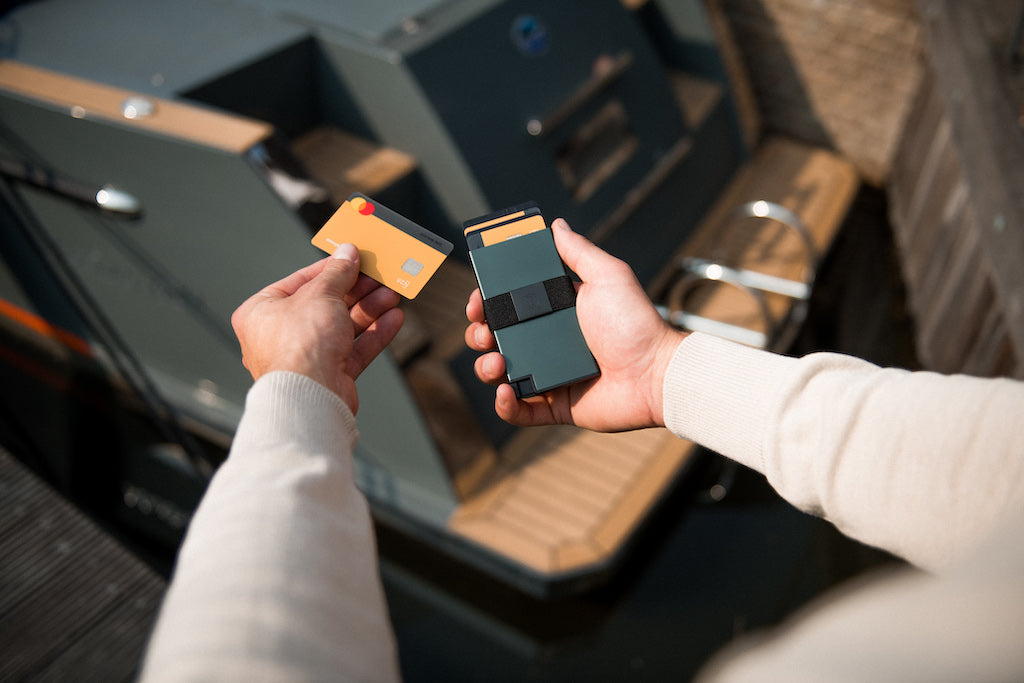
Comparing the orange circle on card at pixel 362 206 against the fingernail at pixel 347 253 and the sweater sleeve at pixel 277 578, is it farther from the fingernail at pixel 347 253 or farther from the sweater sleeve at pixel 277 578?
the sweater sleeve at pixel 277 578

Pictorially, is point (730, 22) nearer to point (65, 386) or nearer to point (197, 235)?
point (197, 235)

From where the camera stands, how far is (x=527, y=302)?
864mm

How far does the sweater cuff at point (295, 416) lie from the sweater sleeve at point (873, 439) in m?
0.38

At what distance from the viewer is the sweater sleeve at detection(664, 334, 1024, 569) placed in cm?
60

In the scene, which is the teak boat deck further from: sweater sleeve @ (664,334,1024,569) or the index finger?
sweater sleeve @ (664,334,1024,569)

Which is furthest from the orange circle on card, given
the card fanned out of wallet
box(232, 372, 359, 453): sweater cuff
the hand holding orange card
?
box(232, 372, 359, 453): sweater cuff

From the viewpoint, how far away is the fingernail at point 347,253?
2.72 feet

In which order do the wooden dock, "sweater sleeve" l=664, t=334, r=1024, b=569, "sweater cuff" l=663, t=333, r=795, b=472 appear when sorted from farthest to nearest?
the wooden dock, "sweater cuff" l=663, t=333, r=795, b=472, "sweater sleeve" l=664, t=334, r=1024, b=569

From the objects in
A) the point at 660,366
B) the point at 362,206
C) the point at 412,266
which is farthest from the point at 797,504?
the point at 362,206

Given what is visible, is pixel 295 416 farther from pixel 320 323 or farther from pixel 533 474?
pixel 533 474

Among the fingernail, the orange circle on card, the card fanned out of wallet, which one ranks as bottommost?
the card fanned out of wallet

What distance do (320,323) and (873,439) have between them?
563 mm

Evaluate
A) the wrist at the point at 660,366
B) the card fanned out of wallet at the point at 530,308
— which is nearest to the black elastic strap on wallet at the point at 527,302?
the card fanned out of wallet at the point at 530,308

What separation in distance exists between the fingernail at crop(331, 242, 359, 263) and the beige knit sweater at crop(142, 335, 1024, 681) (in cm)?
16
